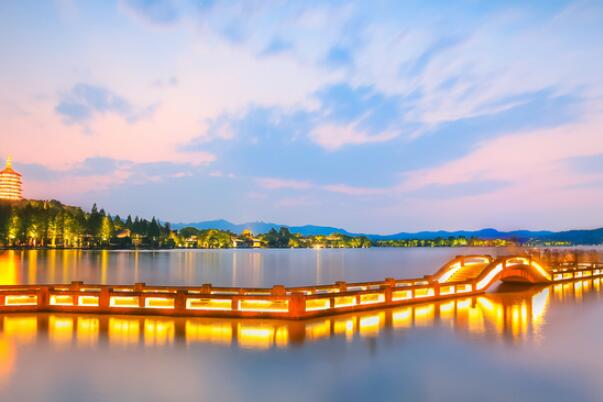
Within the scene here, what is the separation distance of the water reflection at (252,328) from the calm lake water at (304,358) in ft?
0.16

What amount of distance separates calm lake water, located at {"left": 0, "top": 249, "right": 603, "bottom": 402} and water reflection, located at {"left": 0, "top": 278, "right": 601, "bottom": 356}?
0.05 m

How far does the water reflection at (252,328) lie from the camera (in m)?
15.4

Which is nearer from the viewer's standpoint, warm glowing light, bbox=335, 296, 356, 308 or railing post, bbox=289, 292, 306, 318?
railing post, bbox=289, 292, 306, 318

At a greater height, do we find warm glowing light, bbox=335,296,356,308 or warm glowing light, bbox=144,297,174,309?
warm glowing light, bbox=144,297,174,309

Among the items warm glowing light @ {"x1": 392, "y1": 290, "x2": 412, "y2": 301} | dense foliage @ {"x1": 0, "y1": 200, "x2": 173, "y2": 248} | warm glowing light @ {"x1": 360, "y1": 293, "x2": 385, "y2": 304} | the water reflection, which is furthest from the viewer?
dense foliage @ {"x1": 0, "y1": 200, "x2": 173, "y2": 248}

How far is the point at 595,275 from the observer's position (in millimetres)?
46719

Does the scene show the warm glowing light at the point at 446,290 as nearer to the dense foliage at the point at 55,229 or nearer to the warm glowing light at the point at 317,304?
the warm glowing light at the point at 317,304

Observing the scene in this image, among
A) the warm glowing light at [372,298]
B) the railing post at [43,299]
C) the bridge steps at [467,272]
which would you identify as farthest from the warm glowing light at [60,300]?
the bridge steps at [467,272]

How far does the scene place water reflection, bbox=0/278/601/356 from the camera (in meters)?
15.4

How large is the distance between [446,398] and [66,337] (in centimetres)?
1209

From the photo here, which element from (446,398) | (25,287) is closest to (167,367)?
(446,398)

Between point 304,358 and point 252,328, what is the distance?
418cm

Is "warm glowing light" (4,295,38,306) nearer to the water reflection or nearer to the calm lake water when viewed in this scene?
the water reflection

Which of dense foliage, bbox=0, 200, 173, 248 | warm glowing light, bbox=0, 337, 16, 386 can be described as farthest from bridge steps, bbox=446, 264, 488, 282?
dense foliage, bbox=0, 200, 173, 248
